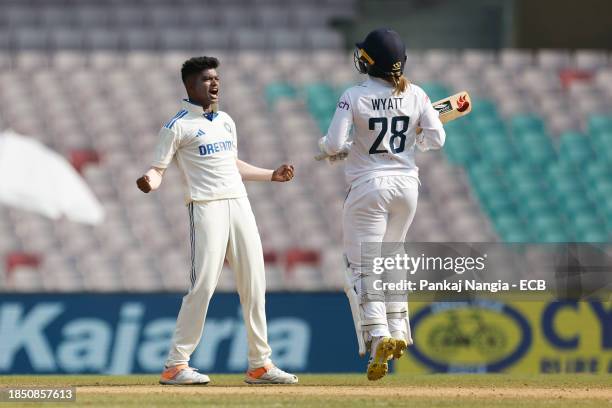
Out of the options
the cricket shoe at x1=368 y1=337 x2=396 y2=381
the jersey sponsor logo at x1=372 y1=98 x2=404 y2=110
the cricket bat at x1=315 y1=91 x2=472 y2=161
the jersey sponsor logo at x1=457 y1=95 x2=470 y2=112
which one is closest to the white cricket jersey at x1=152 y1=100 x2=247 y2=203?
the jersey sponsor logo at x1=372 y1=98 x2=404 y2=110

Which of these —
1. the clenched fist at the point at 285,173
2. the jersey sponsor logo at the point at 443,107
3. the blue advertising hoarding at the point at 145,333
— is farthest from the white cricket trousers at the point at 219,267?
the blue advertising hoarding at the point at 145,333

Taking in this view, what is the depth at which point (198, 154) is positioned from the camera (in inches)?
266

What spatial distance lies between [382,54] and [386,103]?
0.25 m

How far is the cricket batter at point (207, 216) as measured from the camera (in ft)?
22.0

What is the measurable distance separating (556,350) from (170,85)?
679 centimetres

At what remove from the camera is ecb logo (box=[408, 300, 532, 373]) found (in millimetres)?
10586

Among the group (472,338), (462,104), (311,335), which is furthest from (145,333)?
(462,104)

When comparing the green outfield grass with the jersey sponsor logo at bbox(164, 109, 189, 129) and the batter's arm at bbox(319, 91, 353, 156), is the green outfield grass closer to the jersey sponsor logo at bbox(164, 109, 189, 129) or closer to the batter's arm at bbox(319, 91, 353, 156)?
the batter's arm at bbox(319, 91, 353, 156)

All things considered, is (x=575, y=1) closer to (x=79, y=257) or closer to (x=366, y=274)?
(x=79, y=257)

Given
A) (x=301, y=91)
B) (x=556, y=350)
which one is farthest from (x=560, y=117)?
(x=556, y=350)

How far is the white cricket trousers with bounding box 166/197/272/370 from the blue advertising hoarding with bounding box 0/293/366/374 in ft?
12.5

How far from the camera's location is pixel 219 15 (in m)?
17.1

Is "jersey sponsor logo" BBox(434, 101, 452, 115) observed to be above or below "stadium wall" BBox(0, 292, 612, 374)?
above

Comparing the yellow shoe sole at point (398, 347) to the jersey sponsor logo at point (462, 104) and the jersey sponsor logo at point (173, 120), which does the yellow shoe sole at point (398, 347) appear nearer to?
the jersey sponsor logo at point (462, 104)
